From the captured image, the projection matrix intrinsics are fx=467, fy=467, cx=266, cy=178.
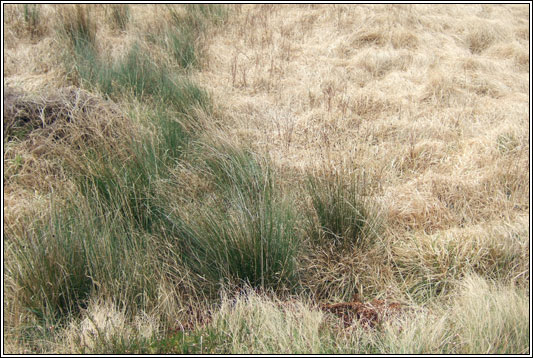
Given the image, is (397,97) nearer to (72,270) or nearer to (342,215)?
(342,215)

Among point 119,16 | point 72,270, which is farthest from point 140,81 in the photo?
point 72,270

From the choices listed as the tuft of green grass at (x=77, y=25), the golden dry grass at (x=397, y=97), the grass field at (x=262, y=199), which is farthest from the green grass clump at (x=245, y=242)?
the tuft of green grass at (x=77, y=25)

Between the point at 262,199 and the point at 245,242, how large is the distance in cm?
33

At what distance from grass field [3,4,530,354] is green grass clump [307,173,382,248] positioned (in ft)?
0.04

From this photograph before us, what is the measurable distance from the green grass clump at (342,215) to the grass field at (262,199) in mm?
12

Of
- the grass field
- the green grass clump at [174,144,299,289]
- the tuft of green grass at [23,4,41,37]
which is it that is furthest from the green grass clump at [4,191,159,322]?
the tuft of green grass at [23,4,41,37]

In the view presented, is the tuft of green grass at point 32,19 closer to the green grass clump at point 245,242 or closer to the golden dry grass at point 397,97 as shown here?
the golden dry grass at point 397,97

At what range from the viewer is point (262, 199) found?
2.52 metres

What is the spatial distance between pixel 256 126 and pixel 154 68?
1.30 meters

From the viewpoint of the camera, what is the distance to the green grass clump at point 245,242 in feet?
7.47

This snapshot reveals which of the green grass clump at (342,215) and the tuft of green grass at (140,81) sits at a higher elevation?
the tuft of green grass at (140,81)

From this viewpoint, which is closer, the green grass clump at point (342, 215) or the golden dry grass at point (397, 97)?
the green grass clump at point (342, 215)

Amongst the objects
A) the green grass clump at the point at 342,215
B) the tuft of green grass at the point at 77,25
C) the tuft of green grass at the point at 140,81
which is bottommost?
the green grass clump at the point at 342,215

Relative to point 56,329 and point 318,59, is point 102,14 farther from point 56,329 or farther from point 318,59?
point 56,329
